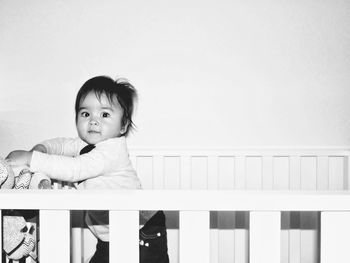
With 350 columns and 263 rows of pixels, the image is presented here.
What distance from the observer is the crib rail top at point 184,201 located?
525 mm

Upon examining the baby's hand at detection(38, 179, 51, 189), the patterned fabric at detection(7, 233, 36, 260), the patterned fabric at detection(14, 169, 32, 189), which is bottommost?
the patterned fabric at detection(7, 233, 36, 260)

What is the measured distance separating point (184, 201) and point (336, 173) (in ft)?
3.46

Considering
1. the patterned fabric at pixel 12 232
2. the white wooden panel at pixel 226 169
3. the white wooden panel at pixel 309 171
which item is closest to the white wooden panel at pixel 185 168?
the white wooden panel at pixel 226 169

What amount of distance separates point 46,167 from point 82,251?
24.6 inches

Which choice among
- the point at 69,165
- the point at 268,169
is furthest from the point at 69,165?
the point at 268,169

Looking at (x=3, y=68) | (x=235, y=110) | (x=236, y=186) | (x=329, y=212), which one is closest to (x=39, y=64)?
(x=3, y=68)

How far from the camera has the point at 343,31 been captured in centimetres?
143

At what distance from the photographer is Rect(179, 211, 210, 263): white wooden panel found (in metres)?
0.53

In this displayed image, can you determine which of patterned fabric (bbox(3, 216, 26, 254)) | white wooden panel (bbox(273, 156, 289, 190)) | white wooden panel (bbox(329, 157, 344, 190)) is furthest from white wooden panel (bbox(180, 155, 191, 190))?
patterned fabric (bbox(3, 216, 26, 254))

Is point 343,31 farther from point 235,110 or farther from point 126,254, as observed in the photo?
point 126,254

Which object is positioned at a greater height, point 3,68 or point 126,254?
point 3,68

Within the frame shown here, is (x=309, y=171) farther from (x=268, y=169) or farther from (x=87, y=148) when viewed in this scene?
(x=87, y=148)

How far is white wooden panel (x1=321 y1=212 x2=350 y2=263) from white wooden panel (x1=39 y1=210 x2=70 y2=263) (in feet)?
1.17

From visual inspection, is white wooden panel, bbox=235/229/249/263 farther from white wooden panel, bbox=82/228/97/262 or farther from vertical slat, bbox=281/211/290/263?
white wooden panel, bbox=82/228/97/262
